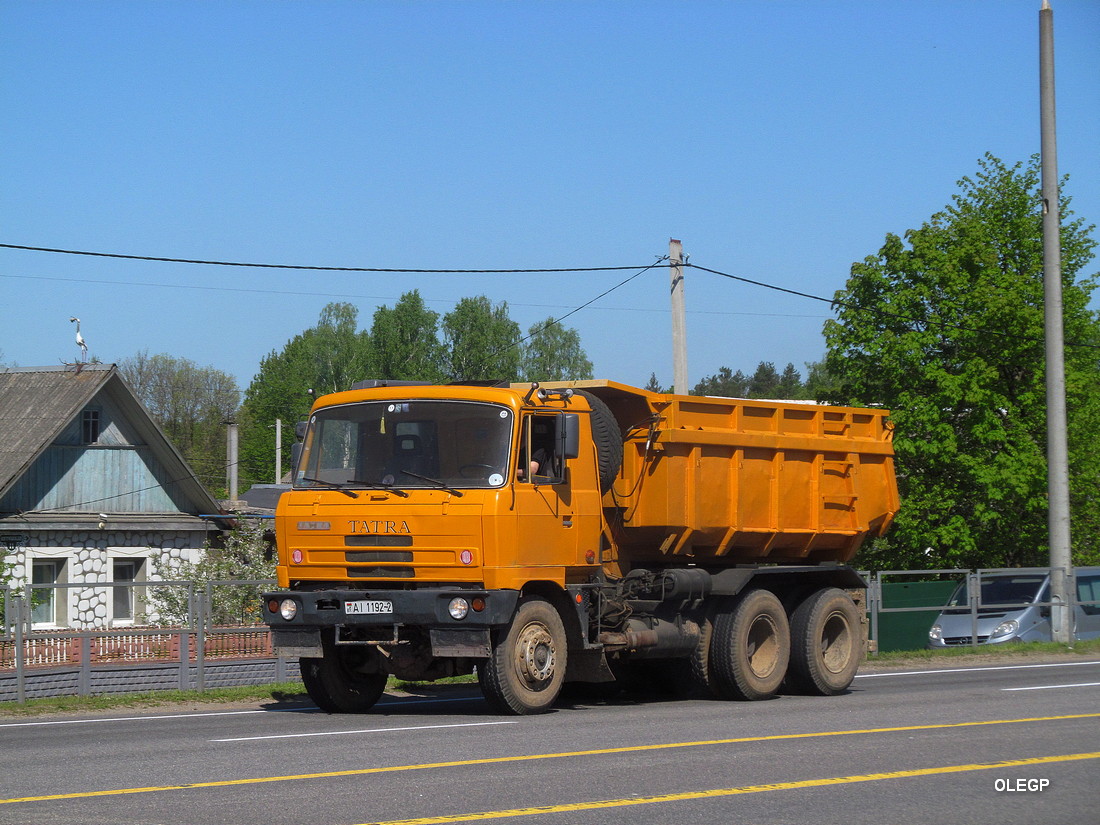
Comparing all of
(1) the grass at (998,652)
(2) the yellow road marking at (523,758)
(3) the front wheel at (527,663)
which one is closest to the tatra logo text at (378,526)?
(3) the front wheel at (527,663)

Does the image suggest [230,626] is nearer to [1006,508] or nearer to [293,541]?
[293,541]

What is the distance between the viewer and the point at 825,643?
612 inches

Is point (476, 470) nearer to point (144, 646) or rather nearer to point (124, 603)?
point (144, 646)

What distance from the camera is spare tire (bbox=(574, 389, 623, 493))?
13.6 meters

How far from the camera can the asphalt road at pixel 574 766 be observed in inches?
278

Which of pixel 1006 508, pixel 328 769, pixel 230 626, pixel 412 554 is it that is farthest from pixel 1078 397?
pixel 328 769

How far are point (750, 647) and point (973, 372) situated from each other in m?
21.3

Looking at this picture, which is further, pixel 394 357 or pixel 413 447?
pixel 394 357


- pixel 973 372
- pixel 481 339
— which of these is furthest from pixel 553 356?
pixel 973 372

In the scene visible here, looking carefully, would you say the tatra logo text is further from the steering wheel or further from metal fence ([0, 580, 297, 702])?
metal fence ([0, 580, 297, 702])

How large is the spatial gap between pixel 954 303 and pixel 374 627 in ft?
84.8

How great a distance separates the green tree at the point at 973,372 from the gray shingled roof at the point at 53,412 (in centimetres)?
1693

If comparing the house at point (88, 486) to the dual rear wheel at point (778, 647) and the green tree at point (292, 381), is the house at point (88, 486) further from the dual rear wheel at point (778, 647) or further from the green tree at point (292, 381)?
the green tree at point (292, 381)

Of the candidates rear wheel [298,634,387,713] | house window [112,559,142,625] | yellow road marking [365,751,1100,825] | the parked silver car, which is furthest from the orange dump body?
the parked silver car
